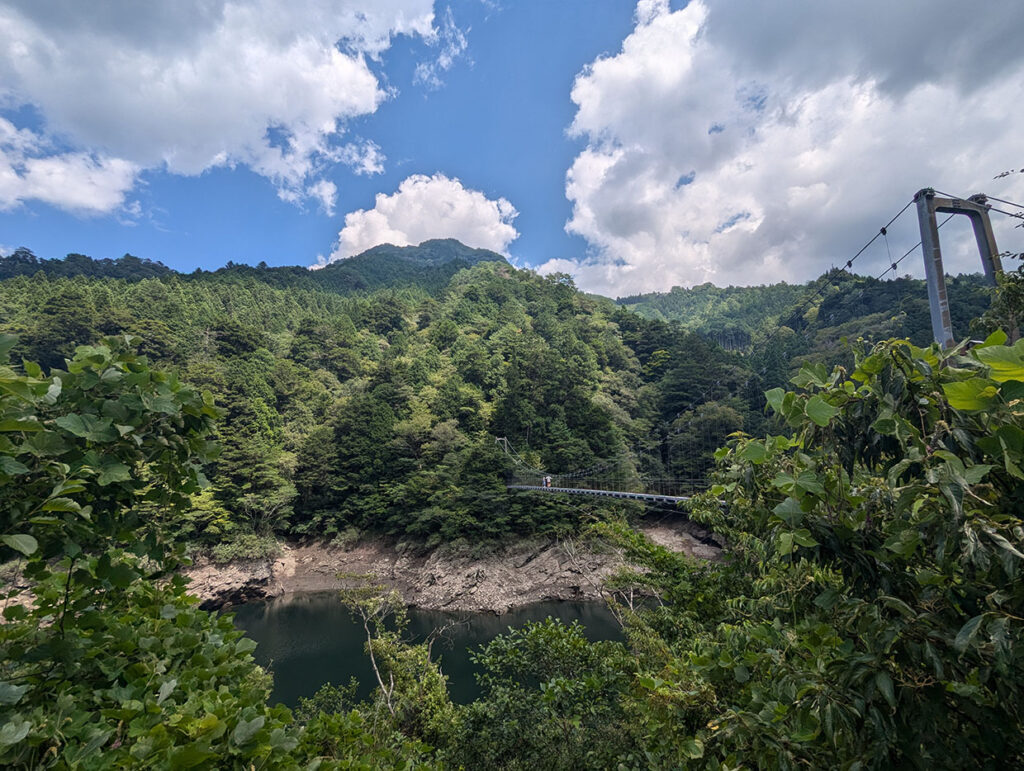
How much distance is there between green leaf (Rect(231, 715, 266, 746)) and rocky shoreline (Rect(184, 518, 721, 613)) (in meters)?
12.2

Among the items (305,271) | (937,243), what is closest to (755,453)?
(937,243)

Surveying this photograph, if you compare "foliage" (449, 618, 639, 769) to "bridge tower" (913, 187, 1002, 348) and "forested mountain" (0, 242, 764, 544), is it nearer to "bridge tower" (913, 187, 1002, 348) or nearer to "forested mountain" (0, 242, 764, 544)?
"bridge tower" (913, 187, 1002, 348)

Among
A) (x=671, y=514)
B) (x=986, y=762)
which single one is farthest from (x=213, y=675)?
(x=671, y=514)

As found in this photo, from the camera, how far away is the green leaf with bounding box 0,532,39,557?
644mm

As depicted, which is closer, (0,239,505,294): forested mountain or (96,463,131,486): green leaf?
(96,463,131,486): green leaf

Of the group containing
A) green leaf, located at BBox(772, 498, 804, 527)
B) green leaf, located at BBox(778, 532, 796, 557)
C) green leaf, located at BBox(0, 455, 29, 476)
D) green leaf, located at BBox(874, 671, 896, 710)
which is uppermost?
green leaf, located at BBox(0, 455, 29, 476)

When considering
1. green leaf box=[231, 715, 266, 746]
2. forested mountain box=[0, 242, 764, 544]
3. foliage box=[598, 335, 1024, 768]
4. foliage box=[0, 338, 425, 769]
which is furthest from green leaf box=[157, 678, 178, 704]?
forested mountain box=[0, 242, 764, 544]

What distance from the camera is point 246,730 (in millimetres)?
804

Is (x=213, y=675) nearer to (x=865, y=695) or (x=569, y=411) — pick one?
(x=865, y=695)

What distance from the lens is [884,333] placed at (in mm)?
20156

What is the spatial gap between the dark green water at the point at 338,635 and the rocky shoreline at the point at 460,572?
502 mm

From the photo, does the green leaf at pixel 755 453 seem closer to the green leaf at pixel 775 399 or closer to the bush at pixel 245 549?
the green leaf at pixel 775 399

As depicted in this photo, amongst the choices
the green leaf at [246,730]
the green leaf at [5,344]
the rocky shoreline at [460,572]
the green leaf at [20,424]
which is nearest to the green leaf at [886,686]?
the green leaf at [246,730]

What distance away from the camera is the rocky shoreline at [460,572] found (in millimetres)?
12938
